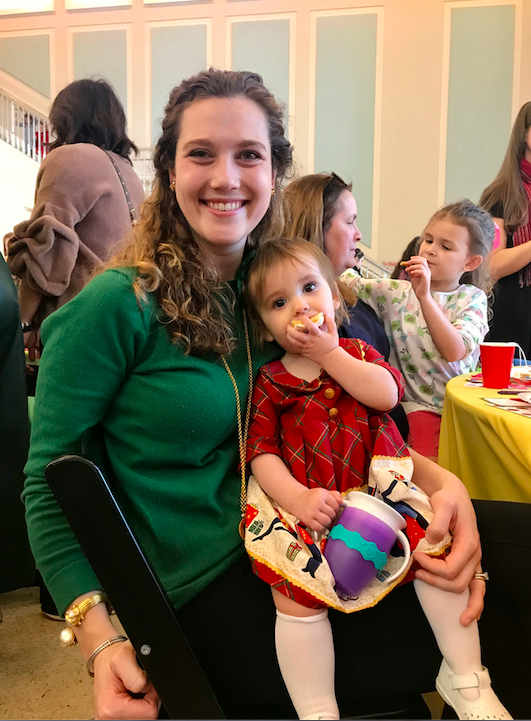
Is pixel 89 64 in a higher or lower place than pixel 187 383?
higher

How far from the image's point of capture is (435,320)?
6.81ft

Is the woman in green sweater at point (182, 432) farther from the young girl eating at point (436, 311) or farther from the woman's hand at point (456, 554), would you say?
the young girl eating at point (436, 311)

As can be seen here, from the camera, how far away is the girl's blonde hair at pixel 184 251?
1051 mm

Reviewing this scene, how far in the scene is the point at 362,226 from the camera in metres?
8.58

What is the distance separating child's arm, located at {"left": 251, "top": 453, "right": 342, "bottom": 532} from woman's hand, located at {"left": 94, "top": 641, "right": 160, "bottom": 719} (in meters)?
0.33

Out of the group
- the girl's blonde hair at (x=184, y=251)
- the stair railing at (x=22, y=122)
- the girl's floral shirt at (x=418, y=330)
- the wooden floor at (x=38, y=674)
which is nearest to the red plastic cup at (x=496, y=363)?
the girl's floral shirt at (x=418, y=330)

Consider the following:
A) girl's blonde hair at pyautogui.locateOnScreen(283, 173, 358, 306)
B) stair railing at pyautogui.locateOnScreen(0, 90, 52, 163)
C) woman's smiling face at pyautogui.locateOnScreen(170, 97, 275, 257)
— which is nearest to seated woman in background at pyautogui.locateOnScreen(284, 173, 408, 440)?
girl's blonde hair at pyautogui.locateOnScreen(283, 173, 358, 306)

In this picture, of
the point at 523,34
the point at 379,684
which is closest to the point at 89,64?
the point at 523,34

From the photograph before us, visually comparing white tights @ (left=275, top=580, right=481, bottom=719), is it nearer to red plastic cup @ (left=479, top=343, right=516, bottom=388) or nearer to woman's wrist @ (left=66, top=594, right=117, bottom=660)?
woman's wrist @ (left=66, top=594, right=117, bottom=660)

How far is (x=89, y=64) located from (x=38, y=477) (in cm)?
994

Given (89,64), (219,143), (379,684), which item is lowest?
(379,684)

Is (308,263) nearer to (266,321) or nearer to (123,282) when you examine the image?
(266,321)

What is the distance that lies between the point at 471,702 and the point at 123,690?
1.72 feet

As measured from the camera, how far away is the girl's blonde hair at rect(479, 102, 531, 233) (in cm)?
288
